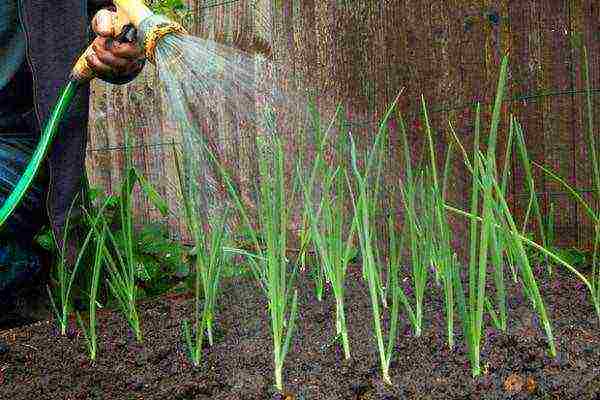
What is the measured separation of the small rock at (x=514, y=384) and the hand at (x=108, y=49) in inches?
37.6

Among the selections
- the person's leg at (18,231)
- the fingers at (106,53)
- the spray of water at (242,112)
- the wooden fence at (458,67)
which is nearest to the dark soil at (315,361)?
the person's leg at (18,231)

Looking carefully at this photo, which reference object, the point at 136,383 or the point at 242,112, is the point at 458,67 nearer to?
the point at 242,112

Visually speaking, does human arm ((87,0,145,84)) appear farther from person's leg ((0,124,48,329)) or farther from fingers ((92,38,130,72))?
person's leg ((0,124,48,329))

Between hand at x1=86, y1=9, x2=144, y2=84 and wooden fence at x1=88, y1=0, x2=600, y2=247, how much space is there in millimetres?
1326

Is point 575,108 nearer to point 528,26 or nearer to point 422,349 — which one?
point 528,26

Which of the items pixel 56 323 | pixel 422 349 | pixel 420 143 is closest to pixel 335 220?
pixel 422 349

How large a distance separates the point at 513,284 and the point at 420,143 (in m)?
1.09

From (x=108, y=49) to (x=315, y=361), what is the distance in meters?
0.75

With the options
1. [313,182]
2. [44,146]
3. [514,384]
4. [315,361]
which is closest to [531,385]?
[514,384]

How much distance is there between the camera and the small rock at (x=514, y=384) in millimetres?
1320

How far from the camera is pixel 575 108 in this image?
2838 mm

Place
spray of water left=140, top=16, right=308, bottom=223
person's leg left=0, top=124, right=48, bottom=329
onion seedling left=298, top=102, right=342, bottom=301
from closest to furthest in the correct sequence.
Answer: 1. onion seedling left=298, top=102, right=342, bottom=301
2. person's leg left=0, top=124, right=48, bottom=329
3. spray of water left=140, top=16, right=308, bottom=223

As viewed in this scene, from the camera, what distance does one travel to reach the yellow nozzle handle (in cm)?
142

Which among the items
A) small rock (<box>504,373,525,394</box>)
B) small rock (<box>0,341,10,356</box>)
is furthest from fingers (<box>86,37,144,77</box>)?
small rock (<box>504,373,525,394</box>)
